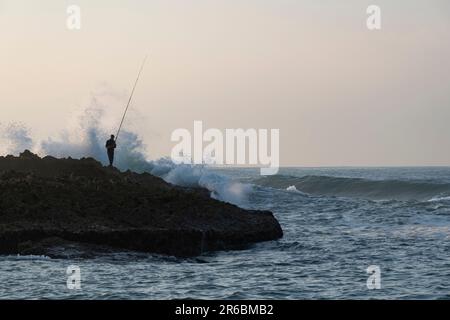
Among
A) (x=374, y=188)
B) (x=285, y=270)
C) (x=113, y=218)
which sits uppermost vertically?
(x=113, y=218)

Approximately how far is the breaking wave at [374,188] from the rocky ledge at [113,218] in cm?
2669

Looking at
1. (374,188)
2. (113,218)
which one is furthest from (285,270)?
(374,188)

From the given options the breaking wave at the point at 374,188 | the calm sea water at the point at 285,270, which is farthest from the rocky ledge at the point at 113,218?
the breaking wave at the point at 374,188

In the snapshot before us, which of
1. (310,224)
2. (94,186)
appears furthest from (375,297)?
(310,224)

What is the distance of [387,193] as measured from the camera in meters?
52.2

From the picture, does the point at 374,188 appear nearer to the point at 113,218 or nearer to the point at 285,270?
the point at 113,218

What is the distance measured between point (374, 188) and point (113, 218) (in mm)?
38434

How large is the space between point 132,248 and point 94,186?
11.2 ft

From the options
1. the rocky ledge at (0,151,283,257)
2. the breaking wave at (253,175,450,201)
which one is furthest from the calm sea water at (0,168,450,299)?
the breaking wave at (253,175,450,201)

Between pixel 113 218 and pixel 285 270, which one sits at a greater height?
pixel 113 218

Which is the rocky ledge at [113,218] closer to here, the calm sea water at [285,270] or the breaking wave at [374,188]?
the calm sea water at [285,270]

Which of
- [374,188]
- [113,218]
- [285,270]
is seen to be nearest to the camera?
[285,270]

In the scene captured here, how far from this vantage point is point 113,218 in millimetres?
18859
